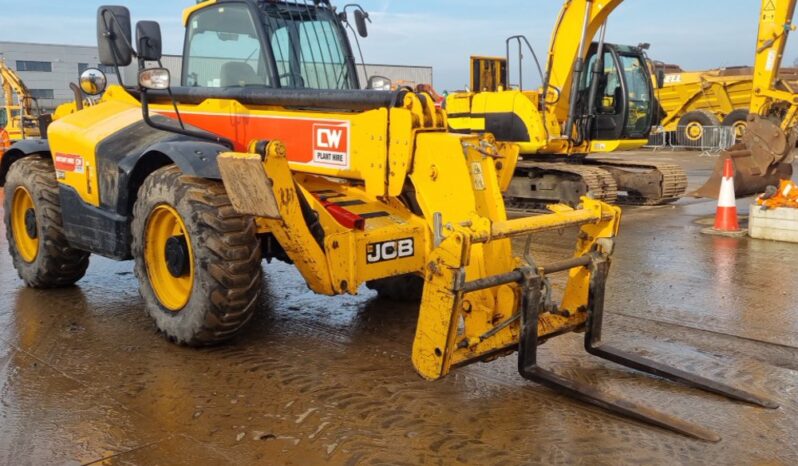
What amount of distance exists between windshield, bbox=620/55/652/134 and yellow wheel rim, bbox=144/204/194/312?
30.1ft

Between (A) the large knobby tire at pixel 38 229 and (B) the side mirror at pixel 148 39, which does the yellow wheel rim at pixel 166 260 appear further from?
(A) the large knobby tire at pixel 38 229

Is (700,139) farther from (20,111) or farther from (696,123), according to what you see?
(20,111)

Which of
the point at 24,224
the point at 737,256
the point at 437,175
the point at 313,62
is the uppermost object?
the point at 313,62

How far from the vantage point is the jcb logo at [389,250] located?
4.77 metres

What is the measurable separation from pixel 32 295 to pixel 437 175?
3.92 m

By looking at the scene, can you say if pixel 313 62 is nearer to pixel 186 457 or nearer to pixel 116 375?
pixel 116 375

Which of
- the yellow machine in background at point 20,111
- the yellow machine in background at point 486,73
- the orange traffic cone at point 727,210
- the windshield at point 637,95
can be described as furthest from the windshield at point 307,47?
the yellow machine in background at point 20,111

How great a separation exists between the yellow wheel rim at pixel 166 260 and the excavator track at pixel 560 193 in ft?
23.8

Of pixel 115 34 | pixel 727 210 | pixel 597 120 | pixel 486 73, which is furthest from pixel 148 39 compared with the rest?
pixel 486 73

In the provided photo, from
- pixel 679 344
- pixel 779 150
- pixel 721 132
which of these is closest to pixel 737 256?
pixel 679 344

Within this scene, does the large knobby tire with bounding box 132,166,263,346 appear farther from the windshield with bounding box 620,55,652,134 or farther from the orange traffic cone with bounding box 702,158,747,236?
the windshield with bounding box 620,55,652,134

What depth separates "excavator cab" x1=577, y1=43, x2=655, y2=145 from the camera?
12398 mm

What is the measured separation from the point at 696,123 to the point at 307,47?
23500 millimetres

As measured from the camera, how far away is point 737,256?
8.16m
